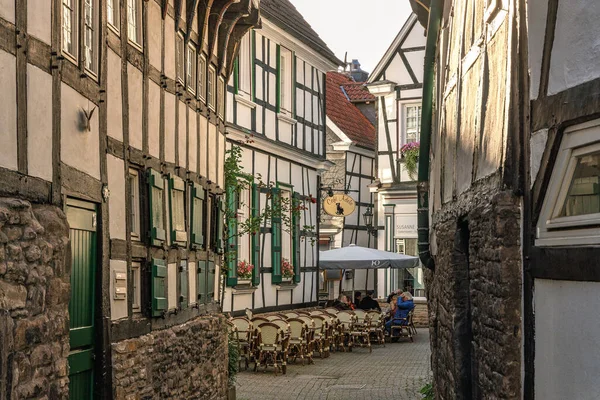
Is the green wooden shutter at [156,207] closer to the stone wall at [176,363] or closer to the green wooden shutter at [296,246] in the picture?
the stone wall at [176,363]

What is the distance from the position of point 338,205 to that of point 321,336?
9.64 m

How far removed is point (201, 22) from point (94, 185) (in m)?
5.39

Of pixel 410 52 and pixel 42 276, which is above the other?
pixel 410 52

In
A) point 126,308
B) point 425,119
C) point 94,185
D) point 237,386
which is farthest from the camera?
point 237,386

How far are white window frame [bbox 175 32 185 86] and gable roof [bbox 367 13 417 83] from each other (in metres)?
16.7

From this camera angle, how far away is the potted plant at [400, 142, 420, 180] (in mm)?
29261

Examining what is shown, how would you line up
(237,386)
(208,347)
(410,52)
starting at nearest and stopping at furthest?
(208,347) → (237,386) → (410,52)

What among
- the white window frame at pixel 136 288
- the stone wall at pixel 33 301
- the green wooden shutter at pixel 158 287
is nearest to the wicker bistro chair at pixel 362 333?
the green wooden shutter at pixel 158 287

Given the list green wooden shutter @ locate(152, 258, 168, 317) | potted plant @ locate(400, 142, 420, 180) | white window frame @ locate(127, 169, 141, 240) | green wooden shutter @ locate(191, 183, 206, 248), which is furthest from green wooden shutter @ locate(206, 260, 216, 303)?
potted plant @ locate(400, 142, 420, 180)

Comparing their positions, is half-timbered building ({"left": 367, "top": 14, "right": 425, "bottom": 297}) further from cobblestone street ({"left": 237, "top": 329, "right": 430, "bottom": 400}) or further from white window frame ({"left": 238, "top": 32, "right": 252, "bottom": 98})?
white window frame ({"left": 238, "top": 32, "right": 252, "bottom": 98})

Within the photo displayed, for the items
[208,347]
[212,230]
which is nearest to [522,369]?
[208,347]

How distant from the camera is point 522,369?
679cm

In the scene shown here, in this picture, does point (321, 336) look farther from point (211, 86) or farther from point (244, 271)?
point (211, 86)

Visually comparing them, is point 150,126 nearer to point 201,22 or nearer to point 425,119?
point 201,22
